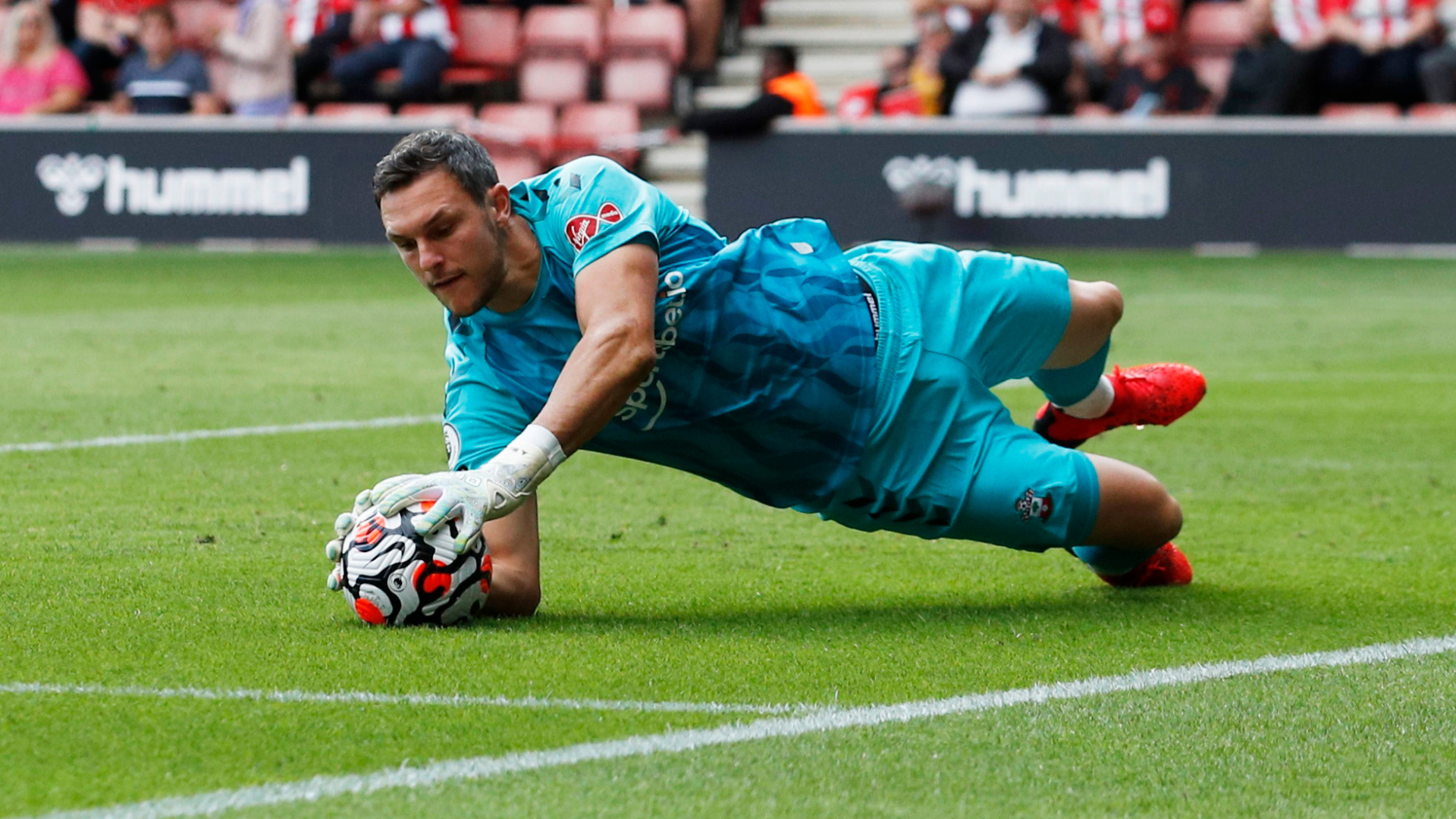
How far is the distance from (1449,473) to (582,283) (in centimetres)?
401

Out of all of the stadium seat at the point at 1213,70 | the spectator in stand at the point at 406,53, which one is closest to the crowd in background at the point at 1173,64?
the stadium seat at the point at 1213,70

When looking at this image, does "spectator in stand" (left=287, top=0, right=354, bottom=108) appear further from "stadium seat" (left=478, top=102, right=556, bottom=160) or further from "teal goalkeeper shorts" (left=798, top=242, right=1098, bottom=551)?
"teal goalkeeper shorts" (left=798, top=242, right=1098, bottom=551)

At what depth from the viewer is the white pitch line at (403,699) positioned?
3842 mm

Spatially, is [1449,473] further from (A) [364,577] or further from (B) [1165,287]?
(B) [1165,287]

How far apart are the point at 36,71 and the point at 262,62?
238cm

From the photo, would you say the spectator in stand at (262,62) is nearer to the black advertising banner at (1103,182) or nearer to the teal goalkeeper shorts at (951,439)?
the black advertising banner at (1103,182)

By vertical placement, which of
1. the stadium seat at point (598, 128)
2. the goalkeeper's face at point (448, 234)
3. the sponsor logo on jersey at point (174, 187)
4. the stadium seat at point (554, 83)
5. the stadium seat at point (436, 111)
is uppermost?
the goalkeeper's face at point (448, 234)

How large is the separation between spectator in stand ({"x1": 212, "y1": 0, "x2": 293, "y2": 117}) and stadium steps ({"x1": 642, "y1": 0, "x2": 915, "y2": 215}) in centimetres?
360

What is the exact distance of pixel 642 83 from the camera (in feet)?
69.8

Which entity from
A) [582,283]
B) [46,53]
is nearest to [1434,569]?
[582,283]

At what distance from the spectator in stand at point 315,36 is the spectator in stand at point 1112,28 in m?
7.27

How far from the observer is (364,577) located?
4.53 m

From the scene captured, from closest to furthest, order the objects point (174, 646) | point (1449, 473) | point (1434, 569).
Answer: point (174, 646) → point (1434, 569) → point (1449, 473)

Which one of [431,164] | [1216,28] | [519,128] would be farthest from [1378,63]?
[431,164]
